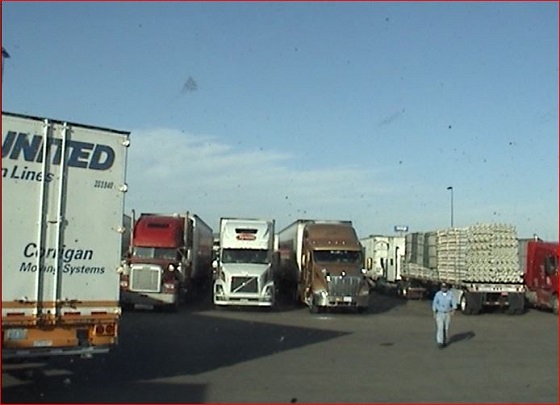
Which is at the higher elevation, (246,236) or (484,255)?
(246,236)

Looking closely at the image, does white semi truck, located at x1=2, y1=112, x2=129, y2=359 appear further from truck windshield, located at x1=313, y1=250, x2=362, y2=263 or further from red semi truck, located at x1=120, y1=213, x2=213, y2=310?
truck windshield, located at x1=313, y1=250, x2=362, y2=263

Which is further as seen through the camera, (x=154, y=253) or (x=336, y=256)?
(x=336, y=256)

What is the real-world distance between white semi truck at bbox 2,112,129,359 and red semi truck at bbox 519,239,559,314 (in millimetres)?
25563

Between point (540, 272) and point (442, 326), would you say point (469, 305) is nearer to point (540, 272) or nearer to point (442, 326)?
point (540, 272)

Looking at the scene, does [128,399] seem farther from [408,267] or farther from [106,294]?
[408,267]

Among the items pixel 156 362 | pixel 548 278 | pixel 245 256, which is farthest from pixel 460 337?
pixel 548 278

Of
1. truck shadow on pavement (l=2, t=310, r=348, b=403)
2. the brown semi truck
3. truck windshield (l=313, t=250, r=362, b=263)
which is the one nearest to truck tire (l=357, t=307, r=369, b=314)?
the brown semi truck

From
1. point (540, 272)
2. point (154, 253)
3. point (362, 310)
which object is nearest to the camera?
point (154, 253)

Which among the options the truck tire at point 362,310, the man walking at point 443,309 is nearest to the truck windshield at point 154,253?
the truck tire at point 362,310

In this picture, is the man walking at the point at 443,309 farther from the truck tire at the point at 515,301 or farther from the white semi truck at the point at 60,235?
the truck tire at the point at 515,301

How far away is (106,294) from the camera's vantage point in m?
13.6

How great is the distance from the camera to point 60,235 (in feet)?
43.2

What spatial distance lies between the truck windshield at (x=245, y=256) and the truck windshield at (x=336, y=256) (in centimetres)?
208

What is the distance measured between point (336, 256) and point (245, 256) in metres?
3.64
